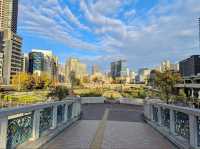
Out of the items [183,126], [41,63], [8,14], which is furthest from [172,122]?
[8,14]

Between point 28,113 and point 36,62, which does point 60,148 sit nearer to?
point 28,113

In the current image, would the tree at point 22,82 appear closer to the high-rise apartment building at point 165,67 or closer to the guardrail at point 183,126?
the high-rise apartment building at point 165,67

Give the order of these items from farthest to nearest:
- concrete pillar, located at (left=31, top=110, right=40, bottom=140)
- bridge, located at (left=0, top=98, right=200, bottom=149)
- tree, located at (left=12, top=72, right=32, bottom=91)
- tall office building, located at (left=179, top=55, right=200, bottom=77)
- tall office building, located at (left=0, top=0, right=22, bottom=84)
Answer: tall office building, located at (left=0, top=0, right=22, bottom=84)
tree, located at (left=12, top=72, right=32, bottom=91)
tall office building, located at (left=179, top=55, right=200, bottom=77)
concrete pillar, located at (left=31, top=110, right=40, bottom=140)
bridge, located at (left=0, top=98, right=200, bottom=149)

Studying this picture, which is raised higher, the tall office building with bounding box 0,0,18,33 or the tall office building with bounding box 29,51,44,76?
the tall office building with bounding box 0,0,18,33

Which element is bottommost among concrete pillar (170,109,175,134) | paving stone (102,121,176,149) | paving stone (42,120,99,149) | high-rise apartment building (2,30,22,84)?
paving stone (102,121,176,149)

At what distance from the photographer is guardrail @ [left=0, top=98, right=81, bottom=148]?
4.12 metres

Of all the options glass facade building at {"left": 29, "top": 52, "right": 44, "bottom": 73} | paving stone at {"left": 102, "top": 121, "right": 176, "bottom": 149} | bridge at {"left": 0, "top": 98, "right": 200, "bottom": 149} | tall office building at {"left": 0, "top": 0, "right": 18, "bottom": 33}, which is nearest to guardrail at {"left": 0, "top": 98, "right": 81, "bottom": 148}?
bridge at {"left": 0, "top": 98, "right": 200, "bottom": 149}

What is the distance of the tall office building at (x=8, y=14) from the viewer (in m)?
142

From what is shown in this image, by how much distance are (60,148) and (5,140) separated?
1.91 metres

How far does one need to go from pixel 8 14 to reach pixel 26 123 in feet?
490

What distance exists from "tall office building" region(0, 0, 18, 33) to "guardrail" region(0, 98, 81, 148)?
14120cm

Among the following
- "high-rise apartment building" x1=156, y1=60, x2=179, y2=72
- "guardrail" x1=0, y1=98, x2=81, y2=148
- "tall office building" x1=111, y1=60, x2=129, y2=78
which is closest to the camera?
"guardrail" x1=0, y1=98, x2=81, y2=148

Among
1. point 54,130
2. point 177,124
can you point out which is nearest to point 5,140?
point 54,130

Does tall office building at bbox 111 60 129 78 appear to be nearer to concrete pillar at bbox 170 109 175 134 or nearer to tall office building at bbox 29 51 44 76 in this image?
tall office building at bbox 29 51 44 76
